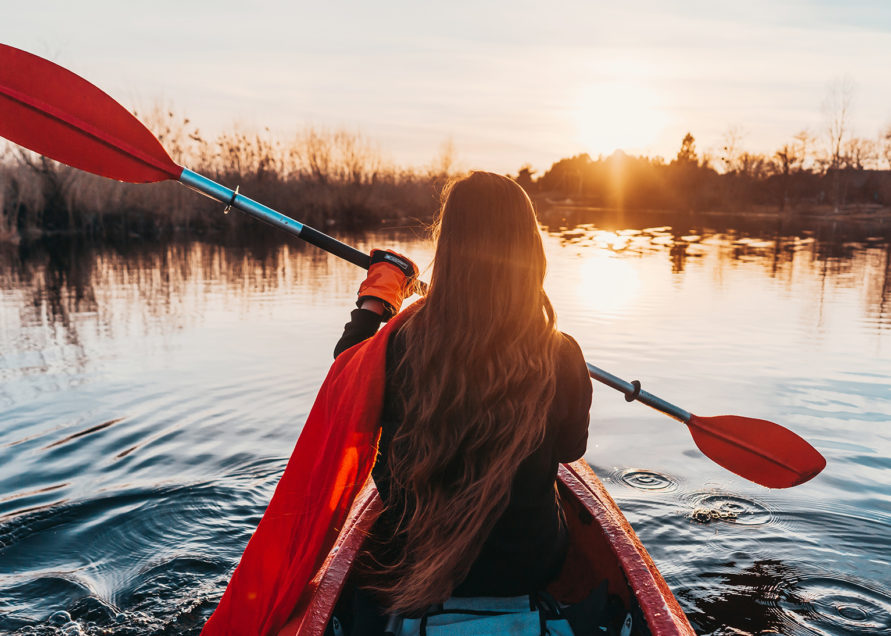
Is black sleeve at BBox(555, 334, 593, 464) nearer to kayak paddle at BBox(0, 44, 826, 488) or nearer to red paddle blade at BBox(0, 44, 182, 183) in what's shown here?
kayak paddle at BBox(0, 44, 826, 488)

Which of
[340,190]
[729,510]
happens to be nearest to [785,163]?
[340,190]

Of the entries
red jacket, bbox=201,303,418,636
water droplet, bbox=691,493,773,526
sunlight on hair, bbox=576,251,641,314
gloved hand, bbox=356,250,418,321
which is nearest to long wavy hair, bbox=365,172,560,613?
red jacket, bbox=201,303,418,636

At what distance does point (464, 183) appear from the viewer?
5.43 ft

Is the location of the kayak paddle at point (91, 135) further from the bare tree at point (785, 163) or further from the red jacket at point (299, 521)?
the bare tree at point (785, 163)

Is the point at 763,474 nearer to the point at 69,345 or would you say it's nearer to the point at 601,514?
the point at 601,514

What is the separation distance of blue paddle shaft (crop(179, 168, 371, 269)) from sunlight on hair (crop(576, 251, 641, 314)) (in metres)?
7.32

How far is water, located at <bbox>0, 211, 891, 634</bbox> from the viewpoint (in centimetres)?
310

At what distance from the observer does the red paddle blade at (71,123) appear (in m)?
2.74

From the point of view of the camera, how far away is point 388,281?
7.39 feet

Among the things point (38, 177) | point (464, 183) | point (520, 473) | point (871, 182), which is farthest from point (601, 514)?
point (871, 182)

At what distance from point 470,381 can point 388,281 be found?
0.75 metres

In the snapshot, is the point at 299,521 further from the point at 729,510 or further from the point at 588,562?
the point at 729,510

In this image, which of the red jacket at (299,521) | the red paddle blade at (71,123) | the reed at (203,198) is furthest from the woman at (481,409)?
the reed at (203,198)

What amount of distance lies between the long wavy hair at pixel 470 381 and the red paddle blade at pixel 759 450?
83.9 inches
